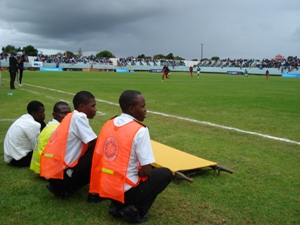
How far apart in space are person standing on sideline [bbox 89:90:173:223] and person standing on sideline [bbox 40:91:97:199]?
0.43 meters

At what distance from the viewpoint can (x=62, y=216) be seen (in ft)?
11.4

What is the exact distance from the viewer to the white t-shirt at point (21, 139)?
4977 mm

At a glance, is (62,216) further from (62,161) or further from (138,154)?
(138,154)

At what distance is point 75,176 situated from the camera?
384 centimetres

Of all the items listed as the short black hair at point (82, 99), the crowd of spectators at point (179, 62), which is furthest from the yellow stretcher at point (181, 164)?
the crowd of spectators at point (179, 62)

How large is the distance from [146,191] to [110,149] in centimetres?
55

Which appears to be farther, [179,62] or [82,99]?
[179,62]

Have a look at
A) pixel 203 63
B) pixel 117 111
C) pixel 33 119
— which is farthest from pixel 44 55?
pixel 33 119

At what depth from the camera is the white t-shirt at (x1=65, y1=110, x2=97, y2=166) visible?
12.1 ft

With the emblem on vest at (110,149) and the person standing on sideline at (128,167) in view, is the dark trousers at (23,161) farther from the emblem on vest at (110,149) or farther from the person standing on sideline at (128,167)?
the emblem on vest at (110,149)

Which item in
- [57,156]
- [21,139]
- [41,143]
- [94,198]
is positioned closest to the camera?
[57,156]

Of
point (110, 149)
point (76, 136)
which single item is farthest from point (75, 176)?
point (110, 149)

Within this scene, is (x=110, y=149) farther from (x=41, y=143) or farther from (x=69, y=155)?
(x=41, y=143)

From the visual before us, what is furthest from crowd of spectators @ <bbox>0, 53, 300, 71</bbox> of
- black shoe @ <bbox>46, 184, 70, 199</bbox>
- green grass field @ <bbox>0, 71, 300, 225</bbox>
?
black shoe @ <bbox>46, 184, 70, 199</bbox>
